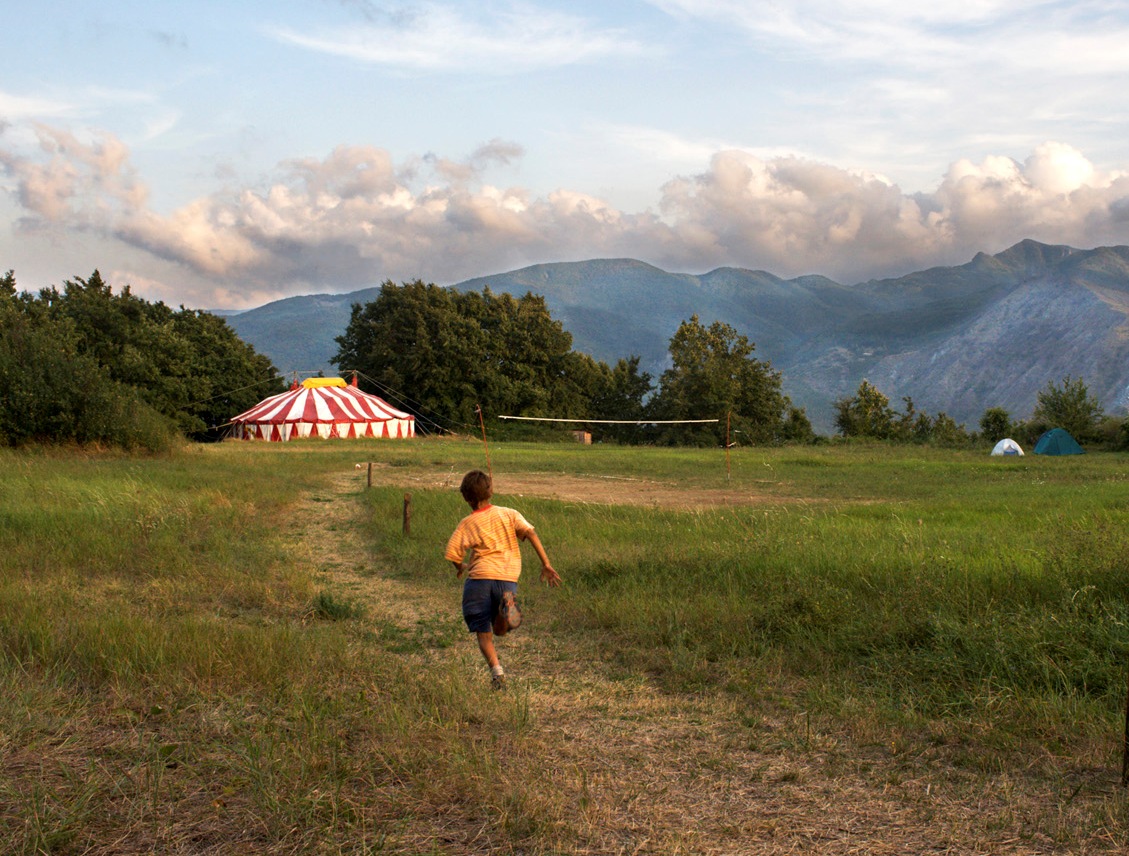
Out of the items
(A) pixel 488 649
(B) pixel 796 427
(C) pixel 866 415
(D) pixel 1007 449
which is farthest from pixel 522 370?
(A) pixel 488 649

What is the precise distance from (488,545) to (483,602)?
0.37 m

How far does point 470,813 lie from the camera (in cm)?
381

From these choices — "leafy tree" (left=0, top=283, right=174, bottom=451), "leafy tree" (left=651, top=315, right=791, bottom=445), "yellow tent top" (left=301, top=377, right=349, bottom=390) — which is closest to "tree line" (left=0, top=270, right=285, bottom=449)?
"leafy tree" (left=0, top=283, right=174, bottom=451)

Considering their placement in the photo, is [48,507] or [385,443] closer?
[48,507]

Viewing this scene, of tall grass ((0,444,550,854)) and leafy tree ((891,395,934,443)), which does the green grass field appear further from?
leafy tree ((891,395,934,443))

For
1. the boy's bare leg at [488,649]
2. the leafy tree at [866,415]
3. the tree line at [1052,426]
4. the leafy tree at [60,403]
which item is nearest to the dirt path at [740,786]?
the boy's bare leg at [488,649]

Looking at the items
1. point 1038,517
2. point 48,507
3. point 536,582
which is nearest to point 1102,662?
point 536,582

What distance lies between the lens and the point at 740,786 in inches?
168

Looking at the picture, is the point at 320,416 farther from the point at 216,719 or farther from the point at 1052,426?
the point at 216,719

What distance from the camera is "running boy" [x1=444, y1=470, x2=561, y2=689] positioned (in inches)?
241

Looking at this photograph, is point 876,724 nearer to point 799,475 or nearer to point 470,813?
point 470,813

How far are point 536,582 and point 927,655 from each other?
4.47 metres

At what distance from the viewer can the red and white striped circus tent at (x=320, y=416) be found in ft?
170

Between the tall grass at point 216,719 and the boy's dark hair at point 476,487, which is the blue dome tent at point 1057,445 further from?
the boy's dark hair at point 476,487
